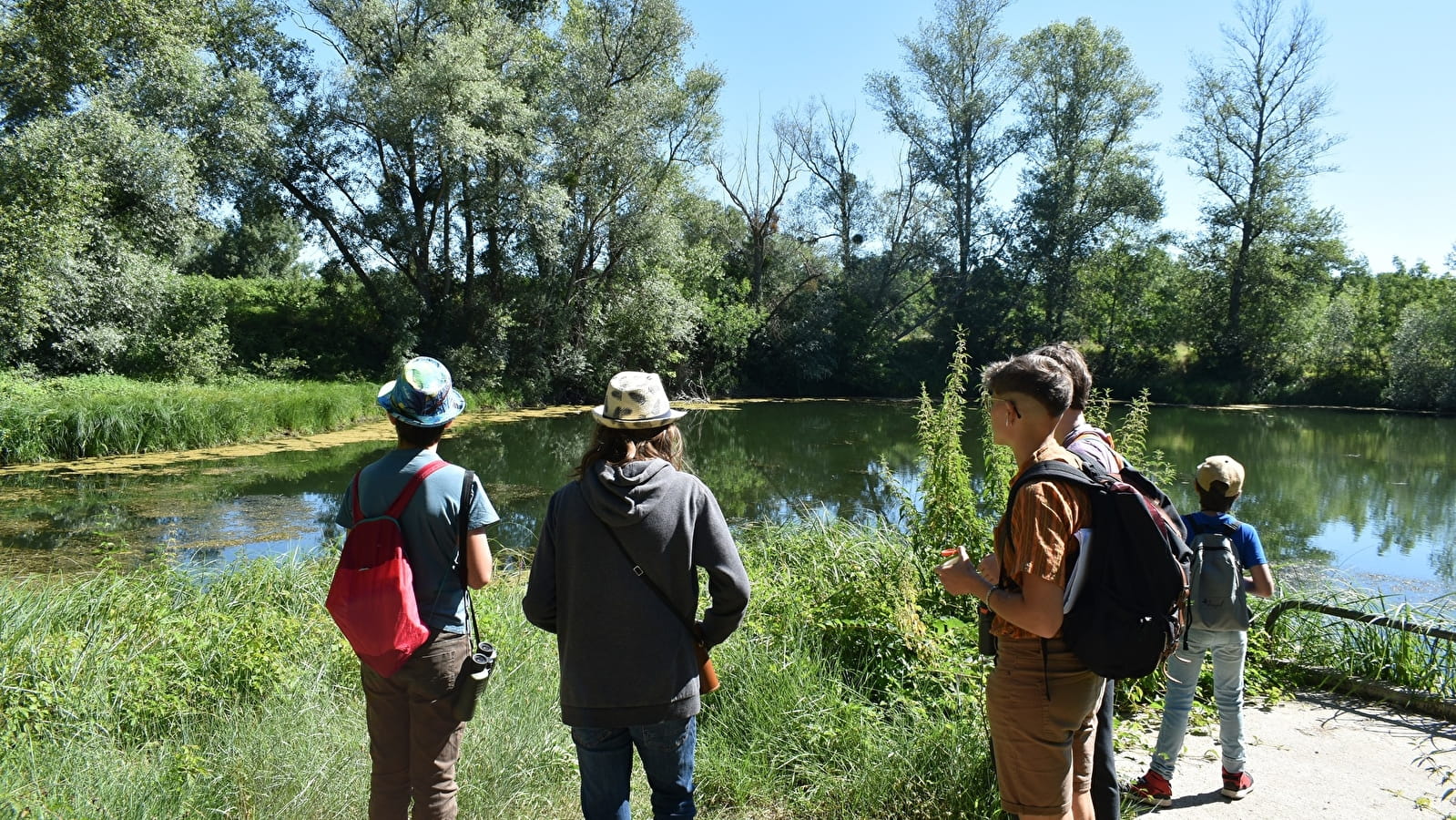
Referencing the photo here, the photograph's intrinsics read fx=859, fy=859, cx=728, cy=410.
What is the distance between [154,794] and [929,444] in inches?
145

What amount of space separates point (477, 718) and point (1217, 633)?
276 centimetres

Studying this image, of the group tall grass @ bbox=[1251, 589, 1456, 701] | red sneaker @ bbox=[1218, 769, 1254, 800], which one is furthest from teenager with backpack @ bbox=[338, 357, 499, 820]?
tall grass @ bbox=[1251, 589, 1456, 701]

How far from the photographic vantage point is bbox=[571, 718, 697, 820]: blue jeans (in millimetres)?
2127


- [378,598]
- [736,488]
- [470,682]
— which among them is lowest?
[736,488]

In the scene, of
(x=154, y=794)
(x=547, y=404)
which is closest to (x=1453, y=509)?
(x=154, y=794)

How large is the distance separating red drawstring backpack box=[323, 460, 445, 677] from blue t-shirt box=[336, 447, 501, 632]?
42 millimetres

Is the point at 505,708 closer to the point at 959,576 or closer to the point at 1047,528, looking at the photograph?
the point at 959,576

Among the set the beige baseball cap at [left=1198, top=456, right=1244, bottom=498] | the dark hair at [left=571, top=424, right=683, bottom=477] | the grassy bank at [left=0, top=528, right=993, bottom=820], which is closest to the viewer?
the dark hair at [left=571, top=424, right=683, bottom=477]

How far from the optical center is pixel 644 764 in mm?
2152

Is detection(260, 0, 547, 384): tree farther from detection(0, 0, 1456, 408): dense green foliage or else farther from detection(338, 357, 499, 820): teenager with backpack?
detection(338, 357, 499, 820): teenager with backpack

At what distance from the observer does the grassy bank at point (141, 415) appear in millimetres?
12867

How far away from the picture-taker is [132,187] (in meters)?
17.3

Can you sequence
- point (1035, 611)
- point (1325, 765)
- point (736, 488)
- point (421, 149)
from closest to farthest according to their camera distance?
point (1035, 611) < point (1325, 765) < point (736, 488) < point (421, 149)

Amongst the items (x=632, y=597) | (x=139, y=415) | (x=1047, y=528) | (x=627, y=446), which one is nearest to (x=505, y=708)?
(x=632, y=597)
